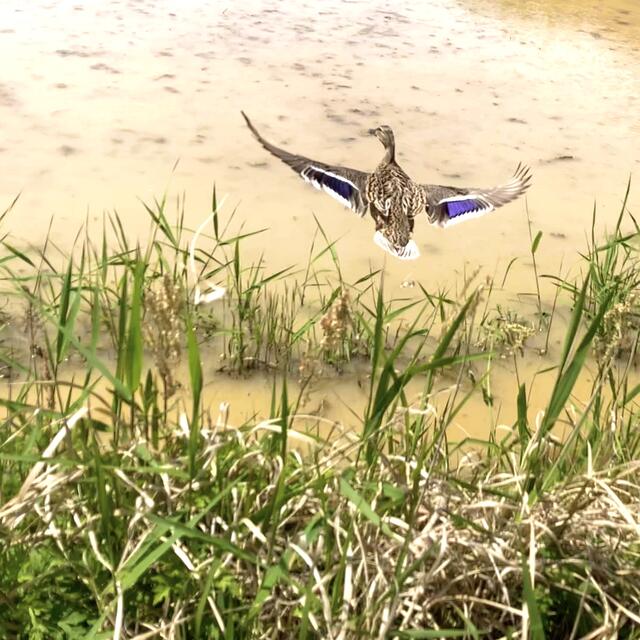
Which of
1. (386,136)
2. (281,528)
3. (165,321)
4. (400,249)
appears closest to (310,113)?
(386,136)

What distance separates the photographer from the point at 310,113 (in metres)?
4.88

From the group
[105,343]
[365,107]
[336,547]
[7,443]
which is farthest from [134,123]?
[336,547]

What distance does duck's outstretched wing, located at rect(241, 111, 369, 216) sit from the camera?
3.45m

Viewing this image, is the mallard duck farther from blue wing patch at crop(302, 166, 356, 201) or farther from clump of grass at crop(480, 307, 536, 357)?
clump of grass at crop(480, 307, 536, 357)

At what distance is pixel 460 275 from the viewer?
141 inches

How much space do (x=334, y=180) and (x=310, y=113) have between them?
1.57 metres

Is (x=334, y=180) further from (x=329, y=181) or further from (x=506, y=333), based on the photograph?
(x=506, y=333)

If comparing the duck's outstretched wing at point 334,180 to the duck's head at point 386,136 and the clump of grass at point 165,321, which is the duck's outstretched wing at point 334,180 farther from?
the clump of grass at point 165,321

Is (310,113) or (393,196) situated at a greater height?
(393,196)

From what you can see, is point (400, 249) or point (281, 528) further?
point (400, 249)

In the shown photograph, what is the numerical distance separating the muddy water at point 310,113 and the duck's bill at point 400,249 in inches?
8.3

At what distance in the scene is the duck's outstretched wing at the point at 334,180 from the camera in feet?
11.3

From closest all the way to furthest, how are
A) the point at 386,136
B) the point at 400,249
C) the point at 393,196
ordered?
1. the point at 400,249
2. the point at 393,196
3. the point at 386,136

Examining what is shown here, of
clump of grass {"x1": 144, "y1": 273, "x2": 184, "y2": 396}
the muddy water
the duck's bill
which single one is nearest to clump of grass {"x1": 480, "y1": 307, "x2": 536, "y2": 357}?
the muddy water
